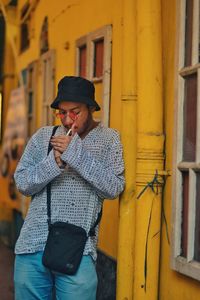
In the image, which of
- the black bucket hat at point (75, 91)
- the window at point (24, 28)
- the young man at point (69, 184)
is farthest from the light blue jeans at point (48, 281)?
the window at point (24, 28)

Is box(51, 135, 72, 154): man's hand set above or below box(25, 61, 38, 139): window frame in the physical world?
below

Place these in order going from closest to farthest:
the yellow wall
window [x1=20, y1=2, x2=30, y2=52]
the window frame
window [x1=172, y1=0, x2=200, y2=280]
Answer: window [x1=172, y1=0, x2=200, y2=280] → the yellow wall → the window frame → window [x1=20, y1=2, x2=30, y2=52]

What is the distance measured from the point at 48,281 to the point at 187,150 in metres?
1.10

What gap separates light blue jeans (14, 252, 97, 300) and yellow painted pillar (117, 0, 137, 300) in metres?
0.51

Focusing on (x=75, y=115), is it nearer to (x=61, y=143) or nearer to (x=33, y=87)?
(x=61, y=143)

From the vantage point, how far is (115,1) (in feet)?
15.1

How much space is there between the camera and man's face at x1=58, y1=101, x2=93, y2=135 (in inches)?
124

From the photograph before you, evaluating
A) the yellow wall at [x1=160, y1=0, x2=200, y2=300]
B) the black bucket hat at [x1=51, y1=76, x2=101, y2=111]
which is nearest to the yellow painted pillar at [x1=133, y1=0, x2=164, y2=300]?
the yellow wall at [x1=160, y1=0, x2=200, y2=300]

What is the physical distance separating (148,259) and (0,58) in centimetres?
775

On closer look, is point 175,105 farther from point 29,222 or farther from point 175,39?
point 29,222

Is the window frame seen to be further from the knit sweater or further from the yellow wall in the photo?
the knit sweater

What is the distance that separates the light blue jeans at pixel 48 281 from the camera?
3.04 m

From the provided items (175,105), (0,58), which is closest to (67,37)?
(175,105)

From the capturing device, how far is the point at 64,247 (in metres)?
3.04
